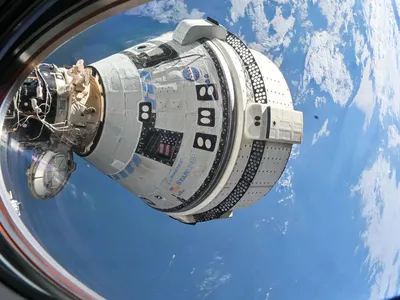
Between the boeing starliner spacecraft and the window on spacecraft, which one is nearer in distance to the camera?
the boeing starliner spacecraft

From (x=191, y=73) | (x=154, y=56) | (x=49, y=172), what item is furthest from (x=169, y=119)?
(x=49, y=172)

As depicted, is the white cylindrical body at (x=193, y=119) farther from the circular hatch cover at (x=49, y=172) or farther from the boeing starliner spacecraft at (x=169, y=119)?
the circular hatch cover at (x=49, y=172)

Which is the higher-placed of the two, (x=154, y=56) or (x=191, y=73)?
(x=154, y=56)

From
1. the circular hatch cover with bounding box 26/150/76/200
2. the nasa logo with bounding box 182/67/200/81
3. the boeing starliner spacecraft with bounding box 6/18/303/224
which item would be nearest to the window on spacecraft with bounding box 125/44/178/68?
the boeing starliner spacecraft with bounding box 6/18/303/224

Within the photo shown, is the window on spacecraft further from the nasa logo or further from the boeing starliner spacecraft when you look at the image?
the nasa logo

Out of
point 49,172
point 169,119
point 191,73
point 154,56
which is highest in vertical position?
point 154,56

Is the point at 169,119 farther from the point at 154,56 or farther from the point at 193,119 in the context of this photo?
the point at 154,56
